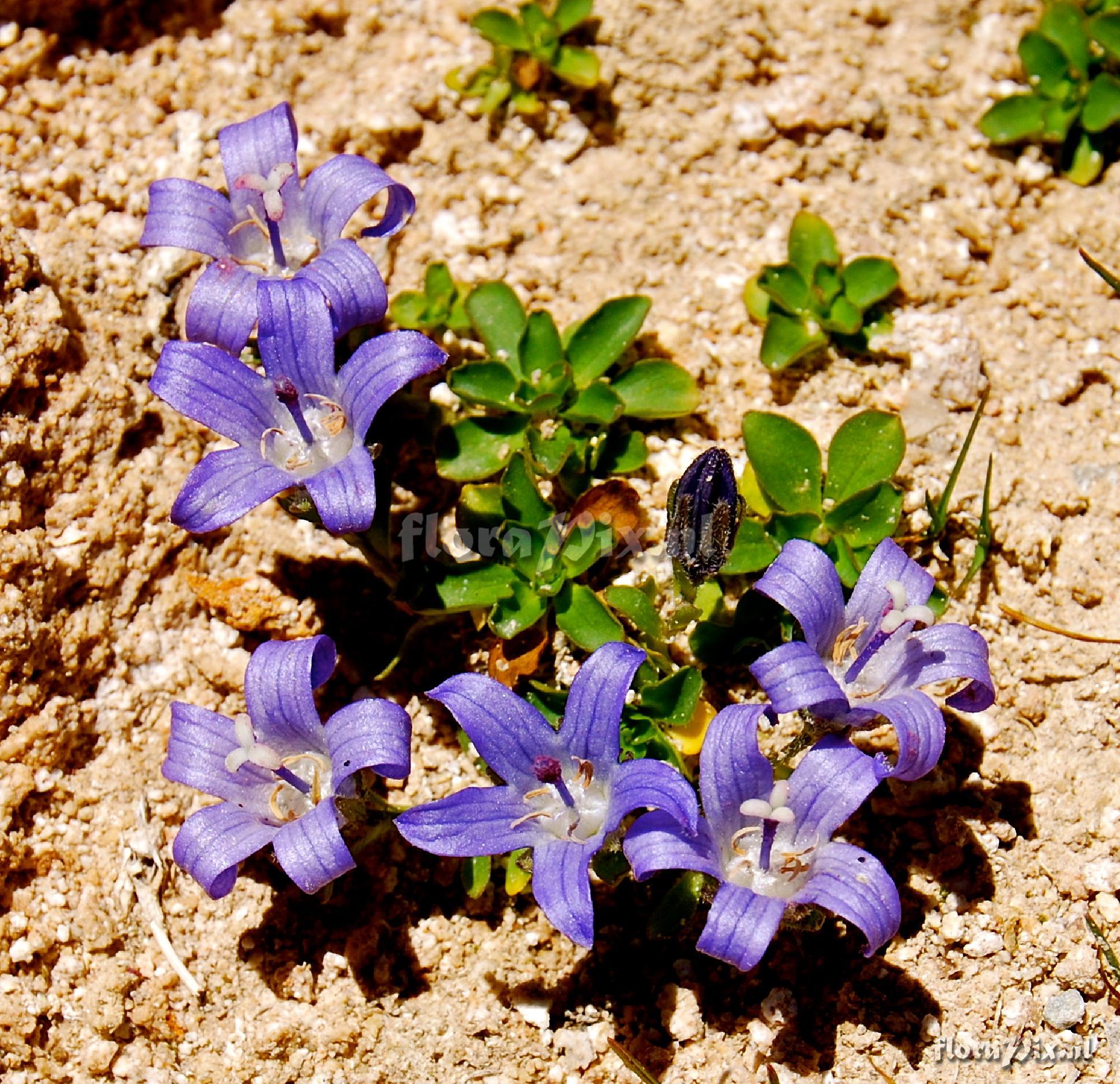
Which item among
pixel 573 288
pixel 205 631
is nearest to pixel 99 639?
pixel 205 631

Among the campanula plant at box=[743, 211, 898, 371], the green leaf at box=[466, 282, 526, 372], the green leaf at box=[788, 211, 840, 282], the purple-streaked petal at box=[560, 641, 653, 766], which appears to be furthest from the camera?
the green leaf at box=[788, 211, 840, 282]

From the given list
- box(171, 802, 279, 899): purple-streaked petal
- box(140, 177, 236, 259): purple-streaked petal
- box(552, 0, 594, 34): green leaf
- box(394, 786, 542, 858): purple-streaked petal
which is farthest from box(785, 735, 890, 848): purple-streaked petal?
box(552, 0, 594, 34): green leaf

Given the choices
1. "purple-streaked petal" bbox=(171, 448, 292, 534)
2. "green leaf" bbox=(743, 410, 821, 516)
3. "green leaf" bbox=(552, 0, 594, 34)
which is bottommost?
"green leaf" bbox=(743, 410, 821, 516)

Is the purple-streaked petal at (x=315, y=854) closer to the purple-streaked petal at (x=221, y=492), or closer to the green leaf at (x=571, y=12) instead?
the purple-streaked petal at (x=221, y=492)

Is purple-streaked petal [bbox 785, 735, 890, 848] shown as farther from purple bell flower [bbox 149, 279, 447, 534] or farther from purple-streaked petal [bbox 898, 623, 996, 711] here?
purple bell flower [bbox 149, 279, 447, 534]

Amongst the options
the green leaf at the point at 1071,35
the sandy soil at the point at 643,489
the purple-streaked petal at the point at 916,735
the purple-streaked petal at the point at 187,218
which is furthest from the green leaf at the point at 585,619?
the green leaf at the point at 1071,35
